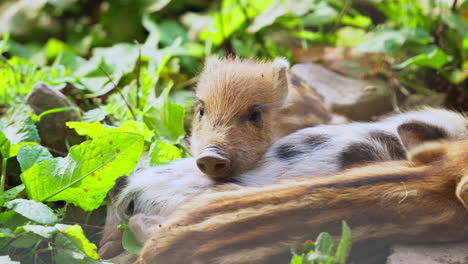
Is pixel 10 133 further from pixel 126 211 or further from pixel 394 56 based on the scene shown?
pixel 394 56

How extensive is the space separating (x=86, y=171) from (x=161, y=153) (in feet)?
1.18

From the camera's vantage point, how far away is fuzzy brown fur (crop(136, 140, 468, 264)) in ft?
4.48

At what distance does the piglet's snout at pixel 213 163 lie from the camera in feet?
6.00

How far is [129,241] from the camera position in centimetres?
169

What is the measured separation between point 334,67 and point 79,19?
7.19 feet

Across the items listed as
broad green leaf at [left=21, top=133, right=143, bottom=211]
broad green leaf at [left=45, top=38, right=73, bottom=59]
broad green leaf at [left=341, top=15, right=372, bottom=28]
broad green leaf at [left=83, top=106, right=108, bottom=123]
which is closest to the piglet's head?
broad green leaf at [left=21, top=133, right=143, bottom=211]

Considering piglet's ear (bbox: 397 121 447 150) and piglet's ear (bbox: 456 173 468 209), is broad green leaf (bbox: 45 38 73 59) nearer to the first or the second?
piglet's ear (bbox: 397 121 447 150)

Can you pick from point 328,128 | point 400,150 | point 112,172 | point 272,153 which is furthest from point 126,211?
point 400,150

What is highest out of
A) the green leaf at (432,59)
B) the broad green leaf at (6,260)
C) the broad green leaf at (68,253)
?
the green leaf at (432,59)

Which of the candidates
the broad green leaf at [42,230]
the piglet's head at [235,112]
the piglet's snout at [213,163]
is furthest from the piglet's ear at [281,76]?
the broad green leaf at [42,230]

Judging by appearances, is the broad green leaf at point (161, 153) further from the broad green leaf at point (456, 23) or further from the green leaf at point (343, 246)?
the broad green leaf at point (456, 23)

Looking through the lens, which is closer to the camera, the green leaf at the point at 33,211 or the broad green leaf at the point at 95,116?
the green leaf at the point at 33,211

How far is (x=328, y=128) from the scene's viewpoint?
1.97m

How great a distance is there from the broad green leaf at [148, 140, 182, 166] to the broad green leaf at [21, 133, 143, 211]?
0.24m
